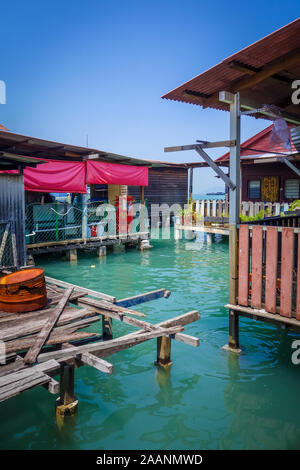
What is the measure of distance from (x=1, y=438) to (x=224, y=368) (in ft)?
11.0

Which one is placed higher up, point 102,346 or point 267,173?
point 267,173

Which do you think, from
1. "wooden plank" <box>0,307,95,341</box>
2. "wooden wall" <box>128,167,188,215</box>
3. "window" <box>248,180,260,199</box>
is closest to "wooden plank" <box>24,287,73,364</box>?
"wooden plank" <box>0,307,95,341</box>

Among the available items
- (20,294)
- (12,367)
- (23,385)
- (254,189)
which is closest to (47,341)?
(12,367)

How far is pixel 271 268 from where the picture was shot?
546 centimetres

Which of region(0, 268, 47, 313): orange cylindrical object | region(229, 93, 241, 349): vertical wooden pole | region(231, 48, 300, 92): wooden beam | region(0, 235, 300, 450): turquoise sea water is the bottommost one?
region(0, 235, 300, 450): turquoise sea water

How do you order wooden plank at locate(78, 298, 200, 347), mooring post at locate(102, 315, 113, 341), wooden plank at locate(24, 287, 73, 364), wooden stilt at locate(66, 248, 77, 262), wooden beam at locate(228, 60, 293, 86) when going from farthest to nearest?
1. wooden stilt at locate(66, 248, 77, 262)
2. mooring post at locate(102, 315, 113, 341)
3. wooden beam at locate(228, 60, 293, 86)
4. wooden plank at locate(78, 298, 200, 347)
5. wooden plank at locate(24, 287, 73, 364)

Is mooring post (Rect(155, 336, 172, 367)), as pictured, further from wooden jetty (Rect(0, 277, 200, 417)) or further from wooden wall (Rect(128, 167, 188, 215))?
wooden wall (Rect(128, 167, 188, 215))

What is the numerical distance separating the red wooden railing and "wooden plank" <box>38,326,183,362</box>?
142cm

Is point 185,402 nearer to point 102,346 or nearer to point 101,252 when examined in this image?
point 102,346

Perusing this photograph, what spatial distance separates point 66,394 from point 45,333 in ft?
2.84

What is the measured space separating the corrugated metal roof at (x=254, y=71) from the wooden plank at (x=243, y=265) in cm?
250

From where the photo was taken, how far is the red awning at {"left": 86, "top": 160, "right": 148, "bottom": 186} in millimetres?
14430
